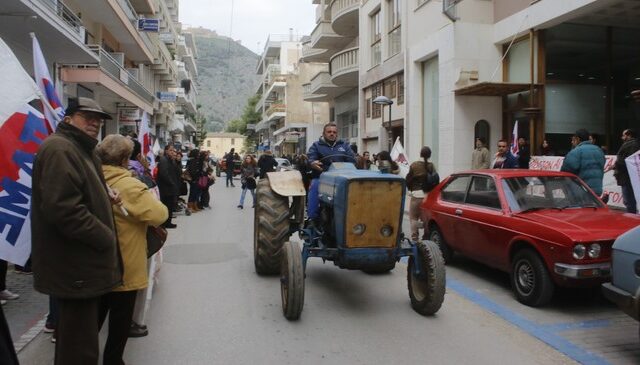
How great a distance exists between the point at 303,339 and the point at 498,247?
9.39 ft

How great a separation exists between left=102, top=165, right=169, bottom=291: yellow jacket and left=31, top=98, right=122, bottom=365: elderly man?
44 centimetres

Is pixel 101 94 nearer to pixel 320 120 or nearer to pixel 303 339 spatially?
pixel 303 339

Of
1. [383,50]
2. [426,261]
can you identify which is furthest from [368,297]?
[383,50]

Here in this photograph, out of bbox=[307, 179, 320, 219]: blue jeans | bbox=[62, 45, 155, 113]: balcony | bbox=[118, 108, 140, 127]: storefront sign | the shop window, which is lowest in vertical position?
bbox=[307, 179, 320, 219]: blue jeans

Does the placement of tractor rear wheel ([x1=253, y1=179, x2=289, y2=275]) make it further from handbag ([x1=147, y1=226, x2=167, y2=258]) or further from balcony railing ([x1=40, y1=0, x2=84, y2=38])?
balcony railing ([x1=40, y1=0, x2=84, y2=38])

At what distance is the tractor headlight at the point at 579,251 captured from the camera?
5383 mm

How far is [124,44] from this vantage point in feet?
92.8

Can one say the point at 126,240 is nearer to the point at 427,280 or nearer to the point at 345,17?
the point at 427,280

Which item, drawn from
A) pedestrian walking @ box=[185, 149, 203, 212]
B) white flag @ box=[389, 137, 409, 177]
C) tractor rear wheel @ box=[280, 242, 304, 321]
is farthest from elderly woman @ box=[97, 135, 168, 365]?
pedestrian walking @ box=[185, 149, 203, 212]

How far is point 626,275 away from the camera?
4.42 m

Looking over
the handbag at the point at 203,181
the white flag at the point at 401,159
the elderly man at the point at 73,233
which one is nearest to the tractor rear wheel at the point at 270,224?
the elderly man at the point at 73,233

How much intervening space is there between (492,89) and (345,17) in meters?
Answer: 15.7

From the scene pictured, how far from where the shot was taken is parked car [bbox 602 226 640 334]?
4273 millimetres

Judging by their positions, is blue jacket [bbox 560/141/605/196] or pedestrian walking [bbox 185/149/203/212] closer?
blue jacket [bbox 560/141/605/196]
